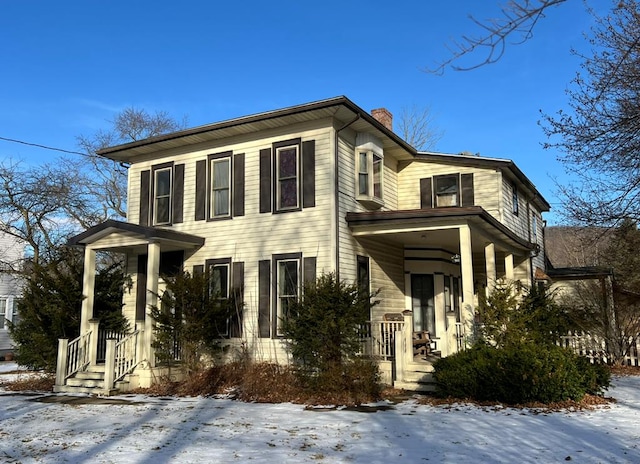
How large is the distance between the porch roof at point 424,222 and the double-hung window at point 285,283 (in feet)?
5.61

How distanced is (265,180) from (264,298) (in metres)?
2.95

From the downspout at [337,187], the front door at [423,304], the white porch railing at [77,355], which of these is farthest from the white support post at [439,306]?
the white porch railing at [77,355]

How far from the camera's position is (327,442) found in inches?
259

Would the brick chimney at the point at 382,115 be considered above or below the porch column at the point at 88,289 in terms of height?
above

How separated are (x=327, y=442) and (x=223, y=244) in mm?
7888

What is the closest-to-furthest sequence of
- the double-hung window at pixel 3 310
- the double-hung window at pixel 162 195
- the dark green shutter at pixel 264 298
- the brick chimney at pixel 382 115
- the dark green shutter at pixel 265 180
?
the dark green shutter at pixel 264 298, the dark green shutter at pixel 265 180, the double-hung window at pixel 162 195, the brick chimney at pixel 382 115, the double-hung window at pixel 3 310

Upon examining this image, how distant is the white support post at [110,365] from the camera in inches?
452

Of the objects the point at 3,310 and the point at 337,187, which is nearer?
the point at 337,187

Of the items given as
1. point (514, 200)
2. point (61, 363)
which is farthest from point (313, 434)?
point (514, 200)

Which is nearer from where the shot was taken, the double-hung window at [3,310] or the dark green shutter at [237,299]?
the dark green shutter at [237,299]

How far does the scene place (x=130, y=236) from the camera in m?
12.9

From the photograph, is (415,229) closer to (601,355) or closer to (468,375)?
(468,375)

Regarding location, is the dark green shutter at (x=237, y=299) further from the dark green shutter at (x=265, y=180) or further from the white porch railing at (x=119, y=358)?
the white porch railing at (x=119, y=358)

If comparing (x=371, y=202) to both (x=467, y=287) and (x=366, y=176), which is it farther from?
(x=467, y=287)
